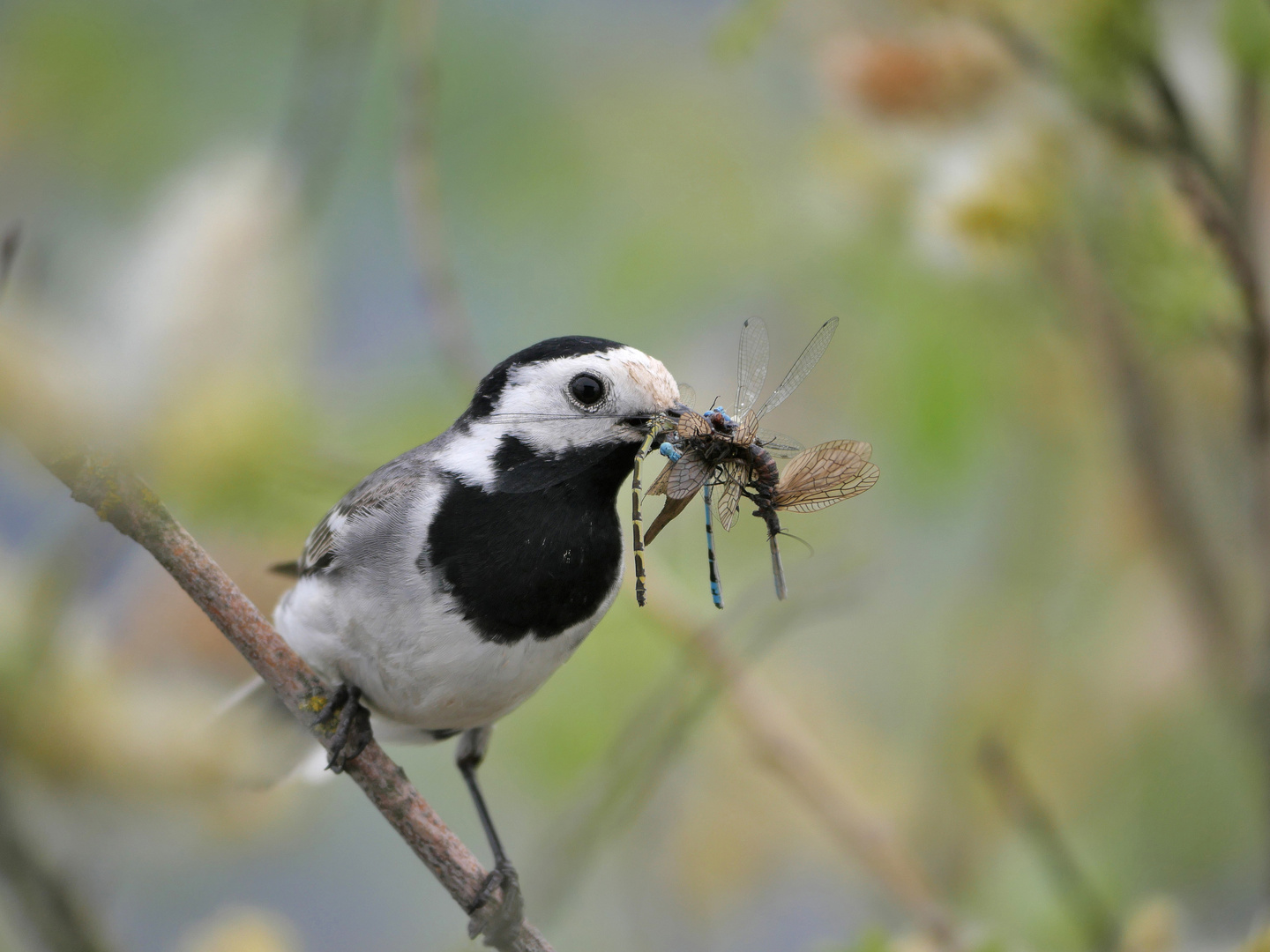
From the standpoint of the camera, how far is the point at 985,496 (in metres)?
2.27

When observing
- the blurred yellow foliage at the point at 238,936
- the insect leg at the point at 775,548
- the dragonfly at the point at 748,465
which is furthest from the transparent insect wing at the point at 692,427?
the blurred yellow foliage at the point at 238,936

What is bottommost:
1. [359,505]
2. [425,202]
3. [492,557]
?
[492,557]

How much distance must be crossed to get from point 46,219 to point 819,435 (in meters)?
1.29

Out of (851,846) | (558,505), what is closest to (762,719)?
(851,846)

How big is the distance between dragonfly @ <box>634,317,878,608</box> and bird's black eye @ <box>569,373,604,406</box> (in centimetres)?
8

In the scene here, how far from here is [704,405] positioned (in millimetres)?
1848

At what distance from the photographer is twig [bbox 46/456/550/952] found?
3.61ft

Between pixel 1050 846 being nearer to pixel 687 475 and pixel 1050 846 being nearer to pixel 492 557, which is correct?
Answer: pixel 687 475

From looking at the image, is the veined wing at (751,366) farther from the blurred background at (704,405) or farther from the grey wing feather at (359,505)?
the grey wing feather at (359,505)

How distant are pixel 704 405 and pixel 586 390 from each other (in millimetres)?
388

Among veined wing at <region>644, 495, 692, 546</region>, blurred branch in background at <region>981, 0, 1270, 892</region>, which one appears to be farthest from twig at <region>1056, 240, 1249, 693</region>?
veined wing at <region>644, 495, 692, 546</region>

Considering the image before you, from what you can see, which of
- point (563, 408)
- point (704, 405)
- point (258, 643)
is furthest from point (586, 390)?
point (258, 643)

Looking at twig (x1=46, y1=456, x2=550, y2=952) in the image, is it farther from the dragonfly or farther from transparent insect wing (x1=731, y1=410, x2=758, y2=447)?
transparent insect wing (x1=731, y1=410, x2=758, y2=447)

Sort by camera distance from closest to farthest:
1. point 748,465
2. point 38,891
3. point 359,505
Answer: point 38,891, point 748,465, point 359,505
